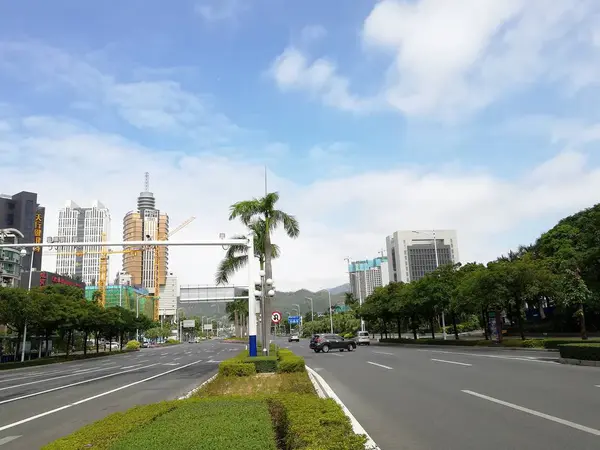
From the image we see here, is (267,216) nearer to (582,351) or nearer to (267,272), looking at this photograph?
(267,272)

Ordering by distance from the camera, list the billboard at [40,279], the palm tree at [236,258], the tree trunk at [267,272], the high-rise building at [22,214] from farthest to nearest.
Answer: the high-rise building at [22,214] < the billboard at [40,279] < the palm tree at [236,258] < the tree trunk at [267,272]

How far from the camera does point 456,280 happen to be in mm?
43188

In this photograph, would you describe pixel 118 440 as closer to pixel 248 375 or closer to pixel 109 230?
pixel 248 375

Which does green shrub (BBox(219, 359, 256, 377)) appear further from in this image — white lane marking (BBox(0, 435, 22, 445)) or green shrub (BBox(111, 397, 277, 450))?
green shrub (BBox(111, 397, 277, 450))

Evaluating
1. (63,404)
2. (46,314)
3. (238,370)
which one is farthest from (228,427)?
(46,314)

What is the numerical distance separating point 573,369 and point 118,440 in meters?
16.4

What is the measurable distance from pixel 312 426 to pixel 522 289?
30243 mm

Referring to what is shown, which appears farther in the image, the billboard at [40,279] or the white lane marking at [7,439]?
the billboard at [40,279]

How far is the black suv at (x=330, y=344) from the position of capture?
40469 mm

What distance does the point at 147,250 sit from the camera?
168125mm

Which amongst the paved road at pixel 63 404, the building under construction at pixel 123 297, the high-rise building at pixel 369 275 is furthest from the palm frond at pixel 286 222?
the high-rise building at pixel 369 275

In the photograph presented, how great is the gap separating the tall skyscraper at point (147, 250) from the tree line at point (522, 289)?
108684 mm

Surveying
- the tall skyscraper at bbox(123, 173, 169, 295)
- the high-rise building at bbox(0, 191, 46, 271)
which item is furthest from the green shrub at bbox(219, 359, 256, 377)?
the tall skyscraper at bbox(123, 173, 169, 295)

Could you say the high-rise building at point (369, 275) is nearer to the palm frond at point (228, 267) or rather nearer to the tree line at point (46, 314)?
the tree line at point (46, 314)
